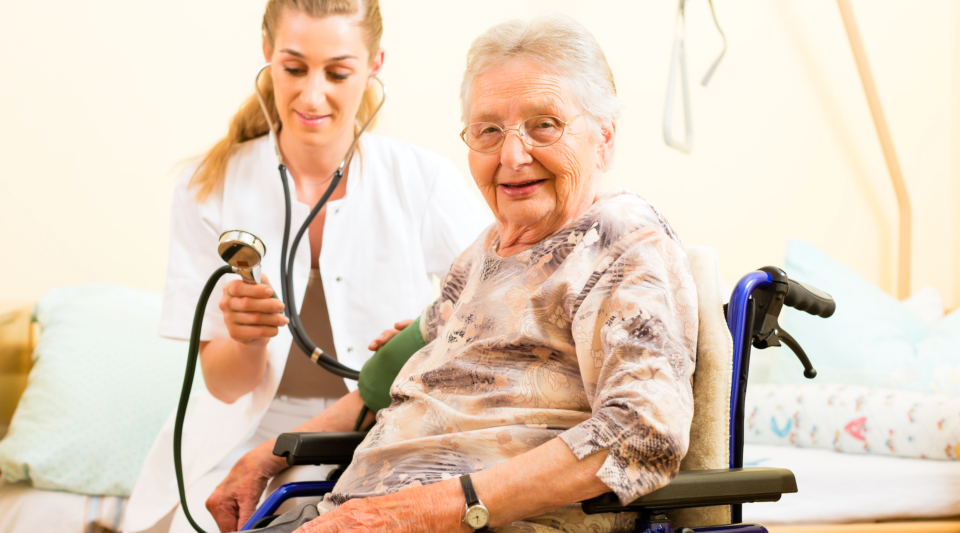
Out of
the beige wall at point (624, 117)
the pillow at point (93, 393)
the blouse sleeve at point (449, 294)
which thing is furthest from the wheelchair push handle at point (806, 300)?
the pillow at point (93, 393)

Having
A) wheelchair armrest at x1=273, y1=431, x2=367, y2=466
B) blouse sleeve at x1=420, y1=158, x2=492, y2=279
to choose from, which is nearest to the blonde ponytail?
blouse sleeve at x1=420, y1=158, x2=492, y2=279

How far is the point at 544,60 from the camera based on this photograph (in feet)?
3.04

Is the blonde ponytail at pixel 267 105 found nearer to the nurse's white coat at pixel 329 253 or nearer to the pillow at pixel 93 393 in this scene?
the nurse's white coat at pixel 329 253

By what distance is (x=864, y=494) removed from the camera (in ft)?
4.58

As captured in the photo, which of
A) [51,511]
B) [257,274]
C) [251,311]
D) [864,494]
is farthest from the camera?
[51,511]

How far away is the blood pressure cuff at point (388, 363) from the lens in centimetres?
114

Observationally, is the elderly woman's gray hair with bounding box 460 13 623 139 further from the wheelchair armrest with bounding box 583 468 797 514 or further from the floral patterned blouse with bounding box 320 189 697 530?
the wheelchair armrest with bounding box 583 468 797 514

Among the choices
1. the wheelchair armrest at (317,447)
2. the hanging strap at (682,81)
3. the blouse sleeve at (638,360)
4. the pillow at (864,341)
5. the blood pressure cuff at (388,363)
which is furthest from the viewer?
the hanging strap at (682,81)

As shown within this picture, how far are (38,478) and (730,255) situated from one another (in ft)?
6.47

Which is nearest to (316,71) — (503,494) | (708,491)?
(503,494)

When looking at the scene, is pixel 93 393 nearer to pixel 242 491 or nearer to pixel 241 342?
pixel 241 342

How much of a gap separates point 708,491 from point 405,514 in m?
0.33

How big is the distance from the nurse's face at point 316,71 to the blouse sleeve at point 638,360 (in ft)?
2.75

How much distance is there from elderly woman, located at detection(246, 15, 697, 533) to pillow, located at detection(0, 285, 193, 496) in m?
0.86
